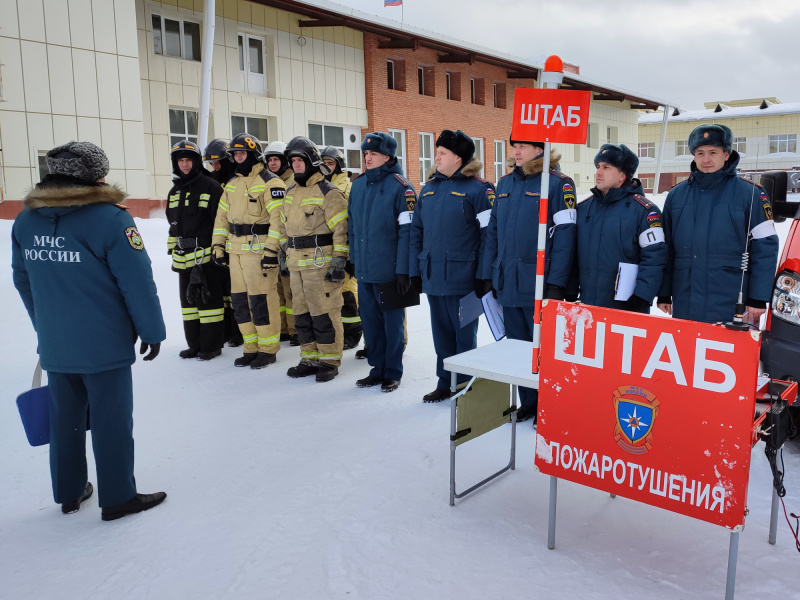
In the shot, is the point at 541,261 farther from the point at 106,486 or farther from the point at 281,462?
the point at 106,486

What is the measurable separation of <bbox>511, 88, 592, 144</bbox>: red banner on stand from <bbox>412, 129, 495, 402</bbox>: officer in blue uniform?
4.91 ft

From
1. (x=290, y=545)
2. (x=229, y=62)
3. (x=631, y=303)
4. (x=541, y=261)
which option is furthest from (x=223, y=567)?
(x=229, y=62)

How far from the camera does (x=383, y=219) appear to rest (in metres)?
5.43

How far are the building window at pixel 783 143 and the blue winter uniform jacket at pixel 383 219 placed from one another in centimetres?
4159

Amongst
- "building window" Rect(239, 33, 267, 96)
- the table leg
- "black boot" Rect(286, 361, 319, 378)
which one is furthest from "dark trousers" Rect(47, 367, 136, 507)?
"building window" Rect(239, 33, 267, 96)

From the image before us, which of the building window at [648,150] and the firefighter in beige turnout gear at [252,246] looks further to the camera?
the building window at [648,150]

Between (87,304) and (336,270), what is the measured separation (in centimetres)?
274

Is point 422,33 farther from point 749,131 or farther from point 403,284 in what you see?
point 749,131

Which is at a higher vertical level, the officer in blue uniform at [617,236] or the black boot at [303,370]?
the officer in blue uniform at [617,236]

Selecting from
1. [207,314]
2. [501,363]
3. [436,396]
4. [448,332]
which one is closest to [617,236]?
[501,363]

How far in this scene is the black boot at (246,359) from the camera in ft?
21.3

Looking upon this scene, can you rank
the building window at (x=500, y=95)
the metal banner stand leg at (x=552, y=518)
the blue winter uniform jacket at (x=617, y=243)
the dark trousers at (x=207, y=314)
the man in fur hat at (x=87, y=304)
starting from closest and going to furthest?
1. the metal banner stand leg at (x=552, y=518)
2. the man in fur hat at (x=87, y=304)
3. the blue winter uniform jacket at (x=617, y=243)
4. the dark trousers at (x=207, y=314)
5. the building window at (x=500, y=95)

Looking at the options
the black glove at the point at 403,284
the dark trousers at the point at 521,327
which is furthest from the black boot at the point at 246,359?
the dark trousers at the point at 521,327

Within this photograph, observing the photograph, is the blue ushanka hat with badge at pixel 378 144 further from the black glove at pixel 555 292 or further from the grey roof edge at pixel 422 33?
the grey roof edge at pixel 422 33
